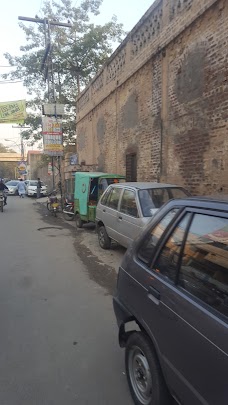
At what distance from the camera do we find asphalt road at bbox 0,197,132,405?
2826 mm

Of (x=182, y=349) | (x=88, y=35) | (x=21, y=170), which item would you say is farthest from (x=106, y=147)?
(x=21, y=170)

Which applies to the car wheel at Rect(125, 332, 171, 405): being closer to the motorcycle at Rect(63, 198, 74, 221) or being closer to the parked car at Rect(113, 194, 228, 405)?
the parked car at Rect(113, 194, 228, 405)

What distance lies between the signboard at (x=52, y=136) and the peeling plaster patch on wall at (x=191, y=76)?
28.5 ft

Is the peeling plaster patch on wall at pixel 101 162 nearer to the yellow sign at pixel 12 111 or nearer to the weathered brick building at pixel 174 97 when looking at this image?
the weathered brick building at pixel 174 97

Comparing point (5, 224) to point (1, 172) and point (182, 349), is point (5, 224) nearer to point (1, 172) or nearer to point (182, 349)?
point (182, 349)

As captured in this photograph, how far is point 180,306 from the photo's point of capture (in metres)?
2.03

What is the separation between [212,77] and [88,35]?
18.4 metres

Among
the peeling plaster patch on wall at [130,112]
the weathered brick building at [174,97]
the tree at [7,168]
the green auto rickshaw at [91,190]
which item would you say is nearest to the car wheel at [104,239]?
the green auto rickshaw at [91,190]

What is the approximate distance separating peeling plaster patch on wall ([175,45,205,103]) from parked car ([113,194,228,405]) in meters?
6.26

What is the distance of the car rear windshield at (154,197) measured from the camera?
6.46 m

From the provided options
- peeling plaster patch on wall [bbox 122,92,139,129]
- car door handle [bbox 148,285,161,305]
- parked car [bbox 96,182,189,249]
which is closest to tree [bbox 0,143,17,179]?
peeling plaster patch on wall [bbox 122,92,139,129]

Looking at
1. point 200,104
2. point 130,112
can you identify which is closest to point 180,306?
point 200,104

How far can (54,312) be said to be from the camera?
4.42m

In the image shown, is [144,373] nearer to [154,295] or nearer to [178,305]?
[154,295]
